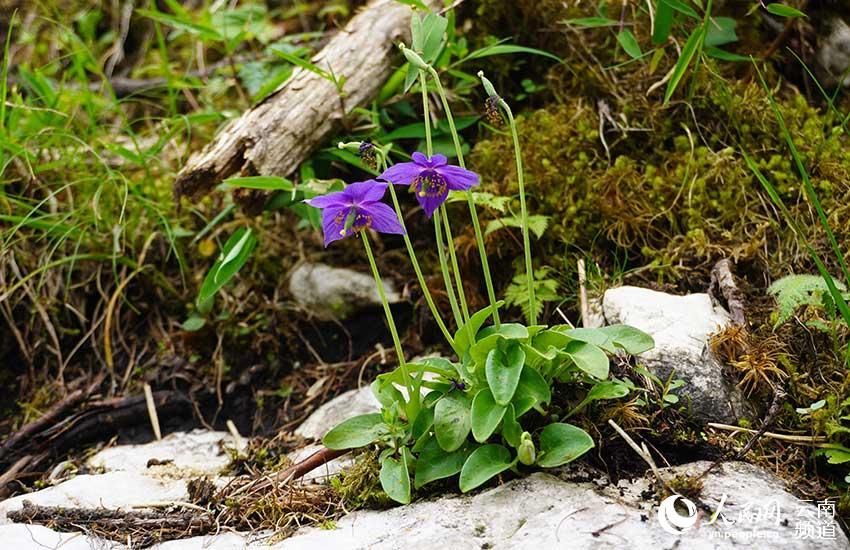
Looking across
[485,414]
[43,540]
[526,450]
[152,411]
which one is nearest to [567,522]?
[526,450]

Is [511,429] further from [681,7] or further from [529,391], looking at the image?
[681,7]

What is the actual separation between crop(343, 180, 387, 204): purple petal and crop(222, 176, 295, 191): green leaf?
0.80 meters

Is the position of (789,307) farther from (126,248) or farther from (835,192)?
(126,248)

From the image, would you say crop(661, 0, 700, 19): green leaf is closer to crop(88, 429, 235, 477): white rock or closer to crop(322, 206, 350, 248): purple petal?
crop(322, 206, 350, 248): purple petal

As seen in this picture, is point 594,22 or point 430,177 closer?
point 430,177

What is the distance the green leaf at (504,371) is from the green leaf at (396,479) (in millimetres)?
334

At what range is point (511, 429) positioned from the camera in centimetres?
195

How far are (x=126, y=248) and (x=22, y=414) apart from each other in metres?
0.73

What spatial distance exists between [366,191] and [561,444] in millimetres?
761

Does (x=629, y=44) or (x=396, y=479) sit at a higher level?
(x=629, y=44)

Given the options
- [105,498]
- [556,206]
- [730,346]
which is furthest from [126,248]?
[730,346]

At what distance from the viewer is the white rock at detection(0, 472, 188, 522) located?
7.55 feet

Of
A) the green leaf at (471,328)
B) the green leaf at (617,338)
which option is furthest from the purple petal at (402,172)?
the green leaf at (617,338)

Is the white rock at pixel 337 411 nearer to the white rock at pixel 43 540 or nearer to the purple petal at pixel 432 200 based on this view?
the white rock at pixel 43 540
